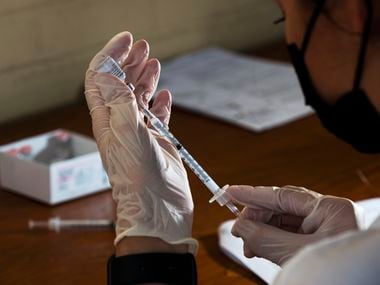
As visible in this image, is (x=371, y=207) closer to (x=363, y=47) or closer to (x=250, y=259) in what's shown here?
(x=250, y=259)

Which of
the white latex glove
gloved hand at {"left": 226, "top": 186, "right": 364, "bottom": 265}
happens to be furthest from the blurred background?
the white latex glove

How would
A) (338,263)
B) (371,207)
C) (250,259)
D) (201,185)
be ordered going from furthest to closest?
(201,185)
(371,207)
(250,259)
(338,263)

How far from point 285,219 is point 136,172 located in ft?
0.74

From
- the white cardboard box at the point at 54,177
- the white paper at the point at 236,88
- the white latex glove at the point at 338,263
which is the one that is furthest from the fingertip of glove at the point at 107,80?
the white paper at the point at 236,88

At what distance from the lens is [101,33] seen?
241 centimetres

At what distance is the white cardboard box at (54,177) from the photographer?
180 centimetres

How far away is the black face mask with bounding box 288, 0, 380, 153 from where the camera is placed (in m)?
1.26

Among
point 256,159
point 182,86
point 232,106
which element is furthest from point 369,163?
point 182,86

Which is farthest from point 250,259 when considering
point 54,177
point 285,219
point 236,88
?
point 236,88

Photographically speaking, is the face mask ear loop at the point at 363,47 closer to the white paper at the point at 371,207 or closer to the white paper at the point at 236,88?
the white paper at the point at 371,207

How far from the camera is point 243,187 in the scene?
146cm

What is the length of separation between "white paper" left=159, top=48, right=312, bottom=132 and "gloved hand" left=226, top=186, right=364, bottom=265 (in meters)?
0.69

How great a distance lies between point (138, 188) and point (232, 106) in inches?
34.6

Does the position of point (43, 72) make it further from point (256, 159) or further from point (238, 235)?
point (238, 235)
